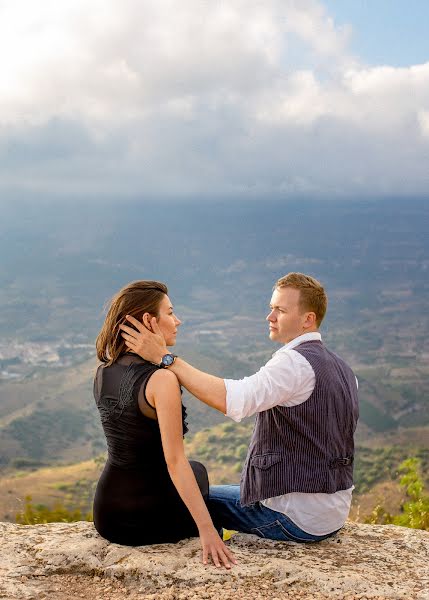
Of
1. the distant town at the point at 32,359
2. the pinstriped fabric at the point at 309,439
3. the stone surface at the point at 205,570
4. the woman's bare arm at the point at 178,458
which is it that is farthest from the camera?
the distant town at the point at 32,359

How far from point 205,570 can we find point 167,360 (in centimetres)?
134

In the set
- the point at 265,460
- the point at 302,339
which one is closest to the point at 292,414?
the point at 265,460

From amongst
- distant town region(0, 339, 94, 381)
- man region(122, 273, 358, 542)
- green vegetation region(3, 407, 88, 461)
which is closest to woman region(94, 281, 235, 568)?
man region(122, 273, 358, 542)

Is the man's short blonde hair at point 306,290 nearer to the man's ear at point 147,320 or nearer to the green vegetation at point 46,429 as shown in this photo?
the man's ear at point 147,320

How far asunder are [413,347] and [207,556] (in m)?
183

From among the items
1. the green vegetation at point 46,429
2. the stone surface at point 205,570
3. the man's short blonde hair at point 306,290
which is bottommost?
the green vegetation at point 46,429

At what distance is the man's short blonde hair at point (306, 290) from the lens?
168 inches

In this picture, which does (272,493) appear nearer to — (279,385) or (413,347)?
(279,385)

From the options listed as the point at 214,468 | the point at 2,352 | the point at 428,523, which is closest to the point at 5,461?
the point at 214,468

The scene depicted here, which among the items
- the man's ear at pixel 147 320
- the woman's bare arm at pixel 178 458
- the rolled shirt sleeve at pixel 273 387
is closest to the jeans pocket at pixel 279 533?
the woman's bare arm at pixel 178 458

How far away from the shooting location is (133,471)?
4223 mm

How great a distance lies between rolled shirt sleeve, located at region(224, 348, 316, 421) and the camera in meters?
3.87

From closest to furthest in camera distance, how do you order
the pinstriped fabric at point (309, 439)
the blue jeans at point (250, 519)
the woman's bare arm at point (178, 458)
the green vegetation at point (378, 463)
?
the woman's bare arm at point (178, 458) → the pinstriped fabric at point (309, 439) → the blue jeans at point (250, 519) → the green vegetation at point (378, 463)

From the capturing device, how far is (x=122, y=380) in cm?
409
